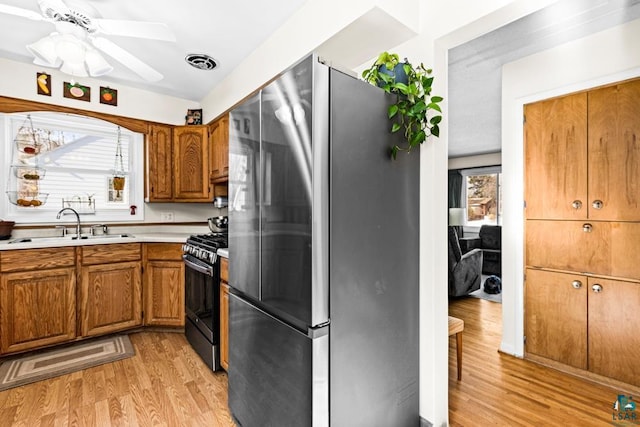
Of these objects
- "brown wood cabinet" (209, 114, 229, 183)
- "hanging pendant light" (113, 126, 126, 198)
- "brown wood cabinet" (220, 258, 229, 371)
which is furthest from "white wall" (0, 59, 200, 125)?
"brown wood cabinet" (220, 258, 229, 371)

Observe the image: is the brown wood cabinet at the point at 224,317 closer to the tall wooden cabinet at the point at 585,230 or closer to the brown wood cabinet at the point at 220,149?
the brown wood cabinet at the point at 220,149

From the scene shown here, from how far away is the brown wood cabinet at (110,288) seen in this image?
2834mm

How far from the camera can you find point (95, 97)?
323cm

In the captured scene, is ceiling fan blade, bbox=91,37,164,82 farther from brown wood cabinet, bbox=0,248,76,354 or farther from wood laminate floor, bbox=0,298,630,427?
wood laminate floor, bbox=0,298,630,427

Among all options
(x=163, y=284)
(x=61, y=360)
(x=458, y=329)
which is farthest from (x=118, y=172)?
(x=458, y=329)

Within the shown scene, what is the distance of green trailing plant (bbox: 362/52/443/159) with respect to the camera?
4.87ft

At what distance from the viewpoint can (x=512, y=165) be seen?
2.69m

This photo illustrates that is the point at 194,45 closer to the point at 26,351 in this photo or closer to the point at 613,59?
the point at 26,351

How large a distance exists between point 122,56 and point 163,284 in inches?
80.9

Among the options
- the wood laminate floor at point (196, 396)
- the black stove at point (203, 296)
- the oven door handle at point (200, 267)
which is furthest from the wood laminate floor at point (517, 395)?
the oven door handle at point (200, 267)

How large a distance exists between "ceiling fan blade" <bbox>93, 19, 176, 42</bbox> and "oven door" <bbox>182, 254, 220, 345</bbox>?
4.93 ft

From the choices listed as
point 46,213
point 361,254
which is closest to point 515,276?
point 361,254

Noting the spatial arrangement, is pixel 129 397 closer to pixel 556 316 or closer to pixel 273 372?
pixel 273 372

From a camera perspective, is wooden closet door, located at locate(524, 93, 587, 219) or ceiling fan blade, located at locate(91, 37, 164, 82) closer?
ceiling fan blade, located at locate(91, 37, 164, 82)
